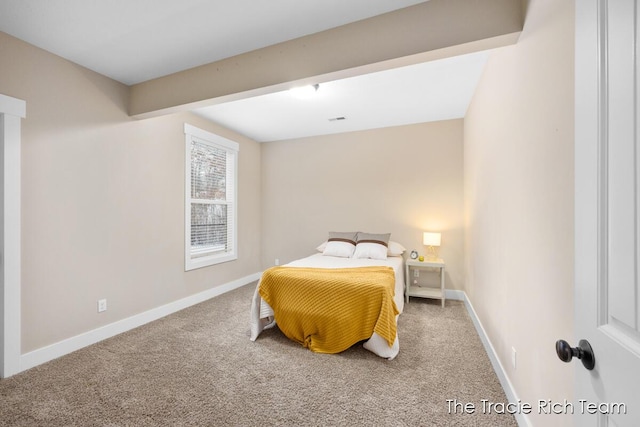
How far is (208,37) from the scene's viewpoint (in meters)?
2.12

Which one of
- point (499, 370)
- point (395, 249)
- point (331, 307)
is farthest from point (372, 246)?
point (499, 370)

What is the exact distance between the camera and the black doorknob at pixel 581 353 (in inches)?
25.9

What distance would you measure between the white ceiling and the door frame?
2.23 ft

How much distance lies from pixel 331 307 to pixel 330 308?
0.04 feet

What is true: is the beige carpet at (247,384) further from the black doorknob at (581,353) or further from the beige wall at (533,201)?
the black doorknob at (581,353)

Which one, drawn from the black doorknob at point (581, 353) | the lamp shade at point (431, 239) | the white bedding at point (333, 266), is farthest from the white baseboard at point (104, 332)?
the black doorknob at point (581, 353)

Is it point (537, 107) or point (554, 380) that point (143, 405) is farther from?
point (537, 107)

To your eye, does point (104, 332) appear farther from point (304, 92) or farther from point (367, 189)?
point (367, 189)

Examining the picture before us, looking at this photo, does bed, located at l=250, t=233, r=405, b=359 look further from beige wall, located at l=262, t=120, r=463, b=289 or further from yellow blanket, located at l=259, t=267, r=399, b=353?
beige wall, located at l=262, t=120, r=463, b=289

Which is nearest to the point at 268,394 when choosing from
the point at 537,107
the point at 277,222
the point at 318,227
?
the point at 537,107

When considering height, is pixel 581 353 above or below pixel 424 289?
above

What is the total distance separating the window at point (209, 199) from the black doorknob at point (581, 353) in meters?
3.82

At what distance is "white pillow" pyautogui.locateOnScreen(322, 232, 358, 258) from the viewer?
13.4ft

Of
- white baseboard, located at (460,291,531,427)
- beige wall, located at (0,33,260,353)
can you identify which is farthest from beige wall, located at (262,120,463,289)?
beige wall, located at (0,33,260,353)
